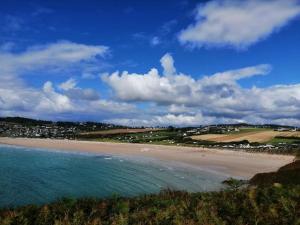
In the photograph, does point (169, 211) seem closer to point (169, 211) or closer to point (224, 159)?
point (169, 211)

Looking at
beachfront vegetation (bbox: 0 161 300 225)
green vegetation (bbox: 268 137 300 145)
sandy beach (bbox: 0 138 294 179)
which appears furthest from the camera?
green vegetation (bbox: 268 137 300 145)

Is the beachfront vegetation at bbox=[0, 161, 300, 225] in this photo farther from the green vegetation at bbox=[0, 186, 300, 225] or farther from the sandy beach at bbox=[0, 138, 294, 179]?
the sandy beach at bbox=[0, 138, 294, 179]

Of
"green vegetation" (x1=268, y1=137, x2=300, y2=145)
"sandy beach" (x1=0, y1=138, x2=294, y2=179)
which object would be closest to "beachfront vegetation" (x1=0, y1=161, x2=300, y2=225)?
"sandy beach" (x1=0, y1=138, x2=294, y2=179)

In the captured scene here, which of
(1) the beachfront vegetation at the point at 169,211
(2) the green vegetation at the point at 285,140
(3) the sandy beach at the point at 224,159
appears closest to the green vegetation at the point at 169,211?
(1) the beachfront vegetation at the point at 169,211

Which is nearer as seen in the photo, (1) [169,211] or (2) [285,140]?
(1) [169,211]

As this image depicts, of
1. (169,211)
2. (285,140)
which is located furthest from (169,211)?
(285,140)

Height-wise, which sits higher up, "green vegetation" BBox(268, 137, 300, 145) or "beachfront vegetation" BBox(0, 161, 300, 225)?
"green vegetation" BBox(268, 137, 300, 145)

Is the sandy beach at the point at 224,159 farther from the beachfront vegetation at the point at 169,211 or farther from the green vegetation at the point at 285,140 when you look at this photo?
the beachfront vegetation at the point at 169,211

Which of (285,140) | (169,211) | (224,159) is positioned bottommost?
(224,159)

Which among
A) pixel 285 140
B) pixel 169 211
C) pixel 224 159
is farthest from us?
pixel 285 140
